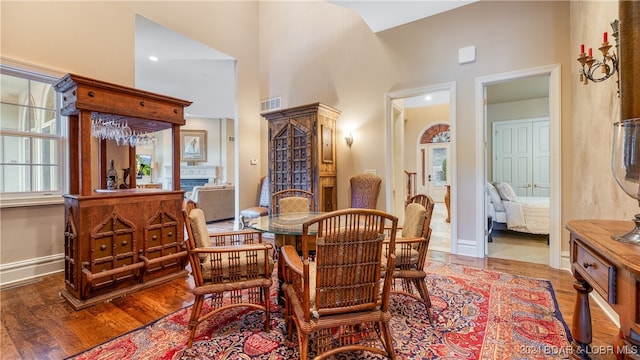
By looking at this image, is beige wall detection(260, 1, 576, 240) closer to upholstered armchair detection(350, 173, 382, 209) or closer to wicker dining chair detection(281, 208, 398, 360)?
upholstered armchair detection(350, 173, 382, 209)

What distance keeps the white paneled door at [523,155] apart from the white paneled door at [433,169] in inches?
79.6

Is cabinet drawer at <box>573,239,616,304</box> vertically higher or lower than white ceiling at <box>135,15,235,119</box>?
lower

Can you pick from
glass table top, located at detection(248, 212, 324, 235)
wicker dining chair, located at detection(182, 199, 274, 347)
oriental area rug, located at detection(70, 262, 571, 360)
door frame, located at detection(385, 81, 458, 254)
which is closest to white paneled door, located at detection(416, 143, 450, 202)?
door frame, located at detection(385, 81, 458, 254)

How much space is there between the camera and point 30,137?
312 cm

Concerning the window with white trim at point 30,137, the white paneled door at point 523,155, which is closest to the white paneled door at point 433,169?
the white paneled door at point 523,155

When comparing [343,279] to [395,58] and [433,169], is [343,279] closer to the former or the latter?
[395,58]

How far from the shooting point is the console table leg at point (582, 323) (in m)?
1.48

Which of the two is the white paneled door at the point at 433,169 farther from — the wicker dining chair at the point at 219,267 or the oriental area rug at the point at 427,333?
the wicker dining chair at the point at 219,267

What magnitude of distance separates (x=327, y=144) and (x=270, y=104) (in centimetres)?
189

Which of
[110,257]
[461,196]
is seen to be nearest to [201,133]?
[110,257]

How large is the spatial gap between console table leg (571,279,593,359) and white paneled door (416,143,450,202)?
806cm

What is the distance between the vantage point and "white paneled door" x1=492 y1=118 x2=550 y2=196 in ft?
21.5

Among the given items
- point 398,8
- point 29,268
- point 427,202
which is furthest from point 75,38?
point 427,202

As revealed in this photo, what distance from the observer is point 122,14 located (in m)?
3.69
